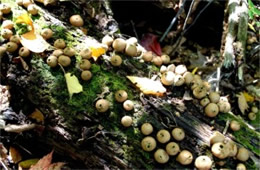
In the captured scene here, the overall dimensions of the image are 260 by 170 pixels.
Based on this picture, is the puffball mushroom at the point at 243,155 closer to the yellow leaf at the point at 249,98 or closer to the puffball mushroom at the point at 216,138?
the puffball mushroom at the point at 216,138

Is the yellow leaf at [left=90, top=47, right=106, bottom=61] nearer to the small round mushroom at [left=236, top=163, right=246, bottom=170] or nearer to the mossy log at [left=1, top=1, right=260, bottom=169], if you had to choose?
the mossy log at [left=1, top=1, right=260, bottom=169]

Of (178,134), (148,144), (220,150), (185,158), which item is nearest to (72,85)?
(148,144)

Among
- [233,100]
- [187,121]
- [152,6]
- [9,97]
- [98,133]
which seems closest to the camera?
[98,133]

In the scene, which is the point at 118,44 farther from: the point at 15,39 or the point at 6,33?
the point at 6,33

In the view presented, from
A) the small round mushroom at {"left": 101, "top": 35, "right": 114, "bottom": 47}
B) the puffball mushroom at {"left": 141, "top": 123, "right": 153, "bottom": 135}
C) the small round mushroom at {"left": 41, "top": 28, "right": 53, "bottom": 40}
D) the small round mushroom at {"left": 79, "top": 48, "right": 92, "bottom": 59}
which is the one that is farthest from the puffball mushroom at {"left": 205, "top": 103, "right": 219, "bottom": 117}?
the small round mushroom at {"left": 41, "top": 28, "right": 53, "bottom": 40}

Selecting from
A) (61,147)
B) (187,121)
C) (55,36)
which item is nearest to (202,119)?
(187,121)

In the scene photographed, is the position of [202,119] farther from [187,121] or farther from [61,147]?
[61,147]

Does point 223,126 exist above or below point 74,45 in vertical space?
below
